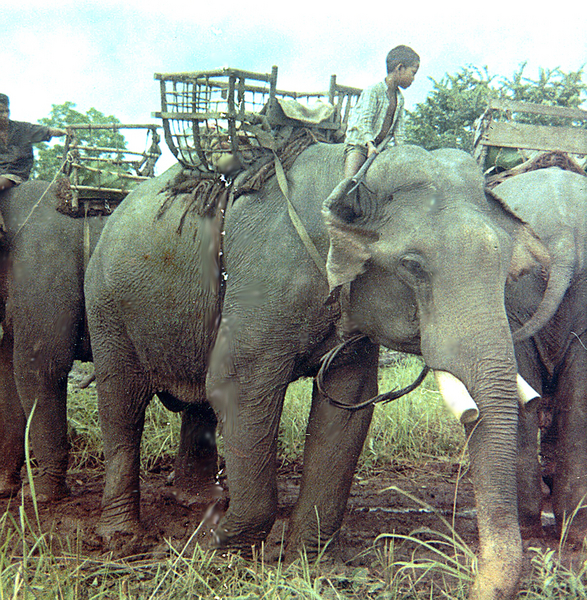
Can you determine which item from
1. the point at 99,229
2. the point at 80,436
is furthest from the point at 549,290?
the point at 80,436

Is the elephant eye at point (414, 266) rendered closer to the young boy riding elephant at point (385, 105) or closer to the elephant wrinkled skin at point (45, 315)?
the young boy riding elephant at point (385, 105)

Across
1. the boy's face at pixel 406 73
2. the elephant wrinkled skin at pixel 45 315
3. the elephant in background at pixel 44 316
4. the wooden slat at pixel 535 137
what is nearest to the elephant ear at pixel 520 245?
the boy's face at pixel 406 73

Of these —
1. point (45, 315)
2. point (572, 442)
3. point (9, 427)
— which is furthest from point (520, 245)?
point (9, 427)

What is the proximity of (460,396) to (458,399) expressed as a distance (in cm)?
2

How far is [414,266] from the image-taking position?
2805 millimetres

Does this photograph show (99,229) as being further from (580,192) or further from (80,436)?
(580,192)

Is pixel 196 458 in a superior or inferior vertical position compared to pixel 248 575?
inferior

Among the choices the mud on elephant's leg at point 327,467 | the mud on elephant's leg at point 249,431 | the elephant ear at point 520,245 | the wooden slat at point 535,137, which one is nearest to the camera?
the elephant ear at point 520,245

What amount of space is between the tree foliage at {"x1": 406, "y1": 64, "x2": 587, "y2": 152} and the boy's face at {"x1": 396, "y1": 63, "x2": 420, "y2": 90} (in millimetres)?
4602

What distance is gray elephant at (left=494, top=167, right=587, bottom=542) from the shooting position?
3777mm

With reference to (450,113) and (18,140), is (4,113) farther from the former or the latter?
(450,113)

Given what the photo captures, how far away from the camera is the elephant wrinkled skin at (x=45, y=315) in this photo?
4.61 meters

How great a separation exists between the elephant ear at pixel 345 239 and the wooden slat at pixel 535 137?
227 centimetres

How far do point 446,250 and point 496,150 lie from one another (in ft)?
8.32
